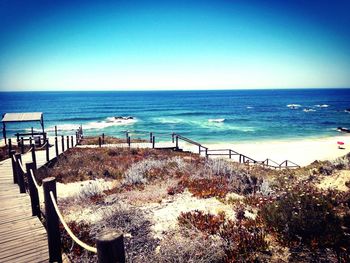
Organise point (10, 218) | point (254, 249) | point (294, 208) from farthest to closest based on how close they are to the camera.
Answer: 1. point (10, 218)
2. point (294, 208)
3. point (254, 249)

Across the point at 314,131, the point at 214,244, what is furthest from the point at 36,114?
the point at 314,131

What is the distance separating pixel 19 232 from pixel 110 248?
190 inches

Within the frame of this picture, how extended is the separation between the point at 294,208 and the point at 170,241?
319 centimetres

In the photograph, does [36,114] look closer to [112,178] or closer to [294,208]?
[112,178]

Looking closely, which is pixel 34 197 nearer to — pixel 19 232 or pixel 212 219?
pixel 19 232

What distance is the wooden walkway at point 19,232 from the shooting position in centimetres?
492

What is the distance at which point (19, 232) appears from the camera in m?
5.88

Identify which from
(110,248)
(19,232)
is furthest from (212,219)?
(19,232)

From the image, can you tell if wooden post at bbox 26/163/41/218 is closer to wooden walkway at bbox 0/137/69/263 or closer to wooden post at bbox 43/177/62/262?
wooden walkway at bbox 0/137/69/263

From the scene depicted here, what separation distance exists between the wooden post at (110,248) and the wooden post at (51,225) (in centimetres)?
269

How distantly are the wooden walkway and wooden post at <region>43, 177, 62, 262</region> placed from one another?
0.25 metres

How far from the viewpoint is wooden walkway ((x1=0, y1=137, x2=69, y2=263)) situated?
492cm

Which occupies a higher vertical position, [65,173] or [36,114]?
[36,114]

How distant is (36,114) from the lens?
2356cm
